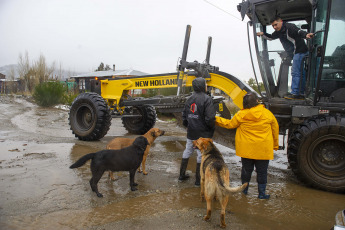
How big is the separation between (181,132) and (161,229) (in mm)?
7241


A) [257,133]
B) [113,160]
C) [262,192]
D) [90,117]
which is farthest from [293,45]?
[90,117]

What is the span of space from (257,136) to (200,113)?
1040mm

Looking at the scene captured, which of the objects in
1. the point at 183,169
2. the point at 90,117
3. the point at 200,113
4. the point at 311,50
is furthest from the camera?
the point at 90,117

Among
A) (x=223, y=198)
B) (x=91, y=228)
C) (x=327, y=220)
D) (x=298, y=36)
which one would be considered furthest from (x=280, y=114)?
(x=91, y=228)

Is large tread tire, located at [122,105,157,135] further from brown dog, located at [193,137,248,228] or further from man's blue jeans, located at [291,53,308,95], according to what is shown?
brown dog, located at [193,137,248,228]

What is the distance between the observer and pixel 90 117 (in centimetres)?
863

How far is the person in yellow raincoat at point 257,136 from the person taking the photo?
4336 millimetres

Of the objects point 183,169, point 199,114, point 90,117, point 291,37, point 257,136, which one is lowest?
point 183,169

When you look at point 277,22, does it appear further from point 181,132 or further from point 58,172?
point 181,132

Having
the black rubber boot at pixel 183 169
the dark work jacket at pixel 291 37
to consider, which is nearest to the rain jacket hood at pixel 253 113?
the black rubber boot at pixel 183 169

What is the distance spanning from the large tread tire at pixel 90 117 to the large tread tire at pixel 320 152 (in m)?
5.11

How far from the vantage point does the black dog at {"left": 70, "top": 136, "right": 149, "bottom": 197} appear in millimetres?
4391

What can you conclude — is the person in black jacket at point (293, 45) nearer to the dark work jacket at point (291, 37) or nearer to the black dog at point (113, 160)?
the dark work jacket at point (291, 37)

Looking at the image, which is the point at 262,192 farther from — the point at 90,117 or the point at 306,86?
the point at 90,117
